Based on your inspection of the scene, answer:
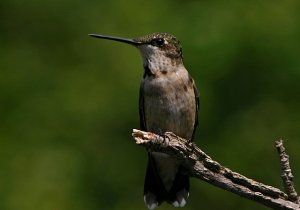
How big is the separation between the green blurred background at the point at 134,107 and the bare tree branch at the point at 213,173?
3.51 meters

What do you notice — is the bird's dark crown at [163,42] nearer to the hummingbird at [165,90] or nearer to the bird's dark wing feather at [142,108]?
the hummingbird at [165,90]

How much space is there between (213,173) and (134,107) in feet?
14.0

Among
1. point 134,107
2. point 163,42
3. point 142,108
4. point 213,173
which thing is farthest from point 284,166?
point 134,107

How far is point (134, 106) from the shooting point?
11070mm

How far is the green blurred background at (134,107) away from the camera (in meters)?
10.5

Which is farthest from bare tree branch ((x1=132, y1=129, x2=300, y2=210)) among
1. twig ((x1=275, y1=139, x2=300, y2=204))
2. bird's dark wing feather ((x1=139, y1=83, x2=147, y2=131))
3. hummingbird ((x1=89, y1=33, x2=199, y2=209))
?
bird's dark wing feather ((x1=139, y1=83, x2=147, y2=131))

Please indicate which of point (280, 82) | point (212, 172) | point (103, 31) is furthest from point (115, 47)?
point (212, 172)

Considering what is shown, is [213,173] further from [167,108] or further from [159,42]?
[159,42]

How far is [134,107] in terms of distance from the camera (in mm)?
11070

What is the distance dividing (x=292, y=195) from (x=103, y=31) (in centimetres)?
568

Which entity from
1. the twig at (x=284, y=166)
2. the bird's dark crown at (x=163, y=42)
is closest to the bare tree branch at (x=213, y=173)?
the twig at (x=284, y=166)

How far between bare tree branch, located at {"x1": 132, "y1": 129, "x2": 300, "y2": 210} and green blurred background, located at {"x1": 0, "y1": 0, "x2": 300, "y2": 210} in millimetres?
3506

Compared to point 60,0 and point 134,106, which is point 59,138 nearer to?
point 134,106

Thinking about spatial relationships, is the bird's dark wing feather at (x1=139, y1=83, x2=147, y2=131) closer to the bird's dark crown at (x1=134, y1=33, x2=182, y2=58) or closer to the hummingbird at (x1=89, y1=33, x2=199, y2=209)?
the hummingbird at (x1=89, y1=33, x2=199, y2=209)
